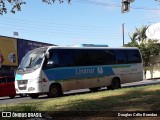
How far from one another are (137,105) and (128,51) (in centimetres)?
1693

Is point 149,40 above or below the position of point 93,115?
above

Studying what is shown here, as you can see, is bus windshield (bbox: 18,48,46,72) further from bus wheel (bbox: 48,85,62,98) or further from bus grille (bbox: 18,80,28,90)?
bus wheel (bbox: 48,85,62,98)

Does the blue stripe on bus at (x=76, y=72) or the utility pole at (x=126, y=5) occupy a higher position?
the utility pole at (x=126, y=5)

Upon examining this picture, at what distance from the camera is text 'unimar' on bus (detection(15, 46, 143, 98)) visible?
22.3m

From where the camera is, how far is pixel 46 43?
53.2 metres

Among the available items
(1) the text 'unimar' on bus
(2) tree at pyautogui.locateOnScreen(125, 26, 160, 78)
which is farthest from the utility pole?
(2) tree at pyautogui.locateOnScreen(125, 26, 160, 78)

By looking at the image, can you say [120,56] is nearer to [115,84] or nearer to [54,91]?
[115,84]

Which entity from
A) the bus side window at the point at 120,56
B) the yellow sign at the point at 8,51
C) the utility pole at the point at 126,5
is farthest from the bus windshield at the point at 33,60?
the yellow sign at the point at 8,51

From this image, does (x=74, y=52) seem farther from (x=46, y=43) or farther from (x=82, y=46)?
(x=46, y=43)

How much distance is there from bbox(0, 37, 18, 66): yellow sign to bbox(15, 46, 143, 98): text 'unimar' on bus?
20832mm

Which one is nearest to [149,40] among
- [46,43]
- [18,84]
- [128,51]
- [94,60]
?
[46,43]

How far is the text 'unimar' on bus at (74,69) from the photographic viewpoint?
22297 millimetres

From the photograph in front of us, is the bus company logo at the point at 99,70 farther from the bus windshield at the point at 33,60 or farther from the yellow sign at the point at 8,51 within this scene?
the yellow sign at the point at 8,51

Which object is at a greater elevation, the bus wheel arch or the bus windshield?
the bus windshield
